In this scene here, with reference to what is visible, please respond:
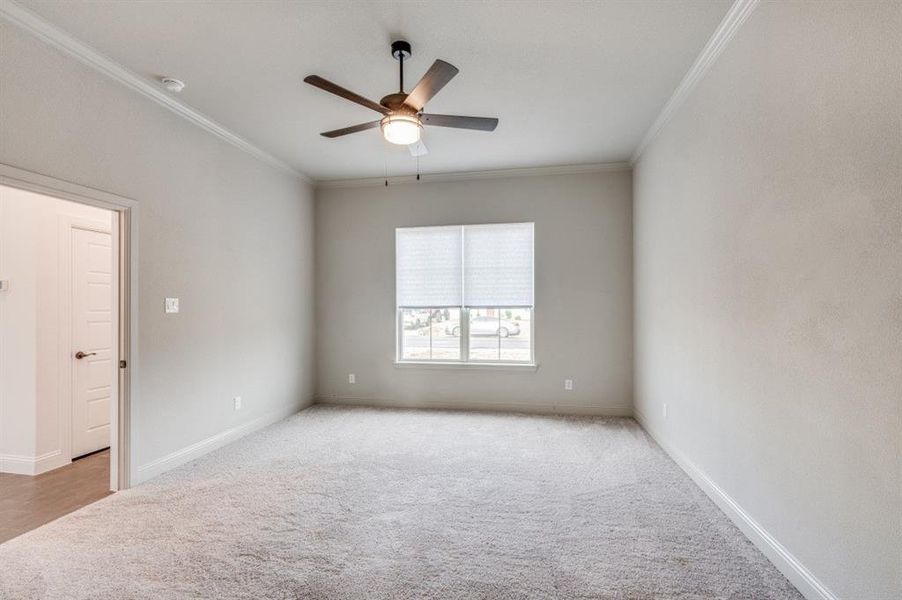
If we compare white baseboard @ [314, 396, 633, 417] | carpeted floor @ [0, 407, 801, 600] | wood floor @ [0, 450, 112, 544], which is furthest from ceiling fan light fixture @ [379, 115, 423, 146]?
white baseboard @ [314, 396, 633, 417]

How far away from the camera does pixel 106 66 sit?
9.21 ft

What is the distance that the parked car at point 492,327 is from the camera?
5285 mm

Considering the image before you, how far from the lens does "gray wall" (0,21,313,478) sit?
8.28 feet

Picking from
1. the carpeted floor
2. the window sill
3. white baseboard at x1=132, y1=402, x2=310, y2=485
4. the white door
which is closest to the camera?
the carpeted floor

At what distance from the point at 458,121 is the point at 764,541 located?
9.70 ft

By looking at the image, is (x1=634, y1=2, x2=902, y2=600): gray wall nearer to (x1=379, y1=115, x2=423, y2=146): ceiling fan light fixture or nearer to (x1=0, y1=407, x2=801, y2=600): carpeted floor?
(x1=0, y1=407, x2=801, y2=600): carpeted floor

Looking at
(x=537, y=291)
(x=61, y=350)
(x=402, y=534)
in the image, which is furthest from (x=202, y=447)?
(x=537, y=291)

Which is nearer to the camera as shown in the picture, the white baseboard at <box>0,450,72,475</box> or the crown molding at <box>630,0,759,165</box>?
the crown molding at <box>630,0,759,165</box>

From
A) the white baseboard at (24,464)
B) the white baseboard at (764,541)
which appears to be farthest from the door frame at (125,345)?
the white baseboard at (764,541)

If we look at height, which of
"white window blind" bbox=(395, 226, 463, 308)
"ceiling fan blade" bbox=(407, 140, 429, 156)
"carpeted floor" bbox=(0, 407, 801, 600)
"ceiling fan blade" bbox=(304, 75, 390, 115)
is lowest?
"carpeted floor" bbox=(0, 407, 801, 600)

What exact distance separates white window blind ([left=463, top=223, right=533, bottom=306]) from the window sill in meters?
0.75

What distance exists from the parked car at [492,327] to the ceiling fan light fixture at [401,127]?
2.98 m

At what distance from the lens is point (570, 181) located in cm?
507

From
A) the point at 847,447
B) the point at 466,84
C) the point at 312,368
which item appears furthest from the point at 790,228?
the point at 312,368
